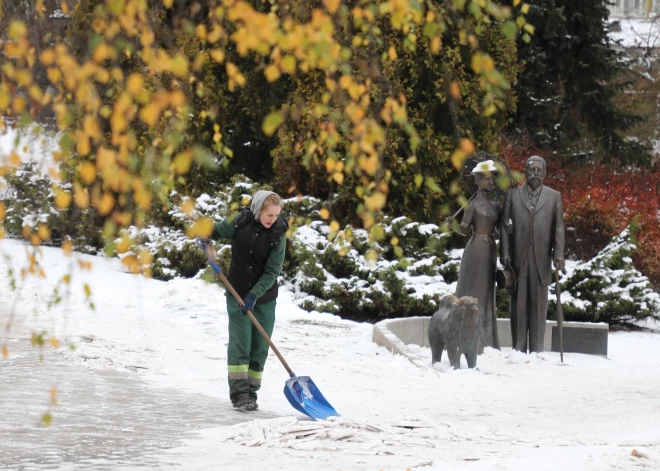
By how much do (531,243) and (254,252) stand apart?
14.2 feet

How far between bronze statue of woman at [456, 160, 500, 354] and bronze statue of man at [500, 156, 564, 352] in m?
0.23

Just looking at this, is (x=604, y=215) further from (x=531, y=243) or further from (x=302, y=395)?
(x=302, y=395)

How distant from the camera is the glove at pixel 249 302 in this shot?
7.97 metres

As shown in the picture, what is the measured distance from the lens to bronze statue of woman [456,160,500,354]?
37.1 ft

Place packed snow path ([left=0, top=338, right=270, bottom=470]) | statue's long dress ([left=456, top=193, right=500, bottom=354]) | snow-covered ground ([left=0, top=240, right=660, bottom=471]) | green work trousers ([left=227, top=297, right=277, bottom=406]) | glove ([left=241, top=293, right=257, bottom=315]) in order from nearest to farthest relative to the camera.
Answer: packed snow path ([left=0, top=338, right=270, bottom=470]), snow-covered ground ([left=0, top=240, right=660, bottom=471]), glove ([left=241, top=293, right=257, bottom=315]), green work trousers ([left=227, top=297, right=277, bottom=406]), statue's long dress ([left=456, top=193, right=500, bottom=354])

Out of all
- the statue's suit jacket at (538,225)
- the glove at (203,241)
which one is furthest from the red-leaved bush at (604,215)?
the glove at (203,241)

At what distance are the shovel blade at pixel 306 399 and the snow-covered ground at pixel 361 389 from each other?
24 cm

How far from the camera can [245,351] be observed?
26.9 feet

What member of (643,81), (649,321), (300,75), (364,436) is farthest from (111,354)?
(643,81)

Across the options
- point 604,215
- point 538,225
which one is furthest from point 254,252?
point 604,215

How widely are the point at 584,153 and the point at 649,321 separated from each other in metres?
6.03

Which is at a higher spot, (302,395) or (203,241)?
(203,241)

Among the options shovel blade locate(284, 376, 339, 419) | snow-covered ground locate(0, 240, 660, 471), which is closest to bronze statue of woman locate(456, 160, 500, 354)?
snow-covered ground locate(0, 240, 660, 471)

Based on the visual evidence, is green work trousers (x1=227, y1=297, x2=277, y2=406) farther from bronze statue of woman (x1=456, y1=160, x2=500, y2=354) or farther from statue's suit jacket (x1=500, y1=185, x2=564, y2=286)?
statue's suit jacket (x1=500, y1=185, x2=564, y2=286)
